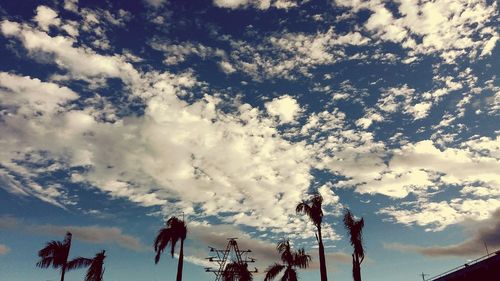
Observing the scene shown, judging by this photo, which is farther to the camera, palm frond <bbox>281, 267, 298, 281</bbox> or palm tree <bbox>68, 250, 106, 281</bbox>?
palm frond <bbox>281, 267, 298, 281</bbox>

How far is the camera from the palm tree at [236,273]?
40.7 metres

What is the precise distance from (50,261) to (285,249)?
1878 cm

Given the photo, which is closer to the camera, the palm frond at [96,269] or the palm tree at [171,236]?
the palm frond at [96,269]

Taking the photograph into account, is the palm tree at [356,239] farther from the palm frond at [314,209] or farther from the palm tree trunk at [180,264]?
the palm tree trunk at [180,264]

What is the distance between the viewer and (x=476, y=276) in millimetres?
25219

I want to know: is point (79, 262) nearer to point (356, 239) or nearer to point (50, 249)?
point (50, 249)

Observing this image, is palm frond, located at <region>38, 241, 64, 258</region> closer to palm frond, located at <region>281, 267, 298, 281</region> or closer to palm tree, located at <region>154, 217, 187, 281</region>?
palm tree, located at <region>154, 217, 187, 281</region>

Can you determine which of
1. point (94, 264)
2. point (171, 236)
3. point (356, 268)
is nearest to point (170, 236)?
point (171, 236)

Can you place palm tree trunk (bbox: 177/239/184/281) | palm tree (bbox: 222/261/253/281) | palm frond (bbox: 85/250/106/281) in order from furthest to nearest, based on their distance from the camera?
palm tree (bbox: 222/261/253/281), palm tree trunk (bbox: 177/239/184/281), palm frond (bbox: 85/250/106/281)

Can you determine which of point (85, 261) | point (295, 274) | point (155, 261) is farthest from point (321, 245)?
point (85, 261)

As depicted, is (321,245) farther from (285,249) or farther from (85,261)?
(85,261)

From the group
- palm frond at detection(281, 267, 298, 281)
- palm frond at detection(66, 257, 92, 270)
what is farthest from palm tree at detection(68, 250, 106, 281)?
palm frond at detection(281, 267, 298, 281)

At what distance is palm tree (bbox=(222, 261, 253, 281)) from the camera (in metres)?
40.7

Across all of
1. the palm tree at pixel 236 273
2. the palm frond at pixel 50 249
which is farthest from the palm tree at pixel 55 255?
the palm tree at pixel 236 273
